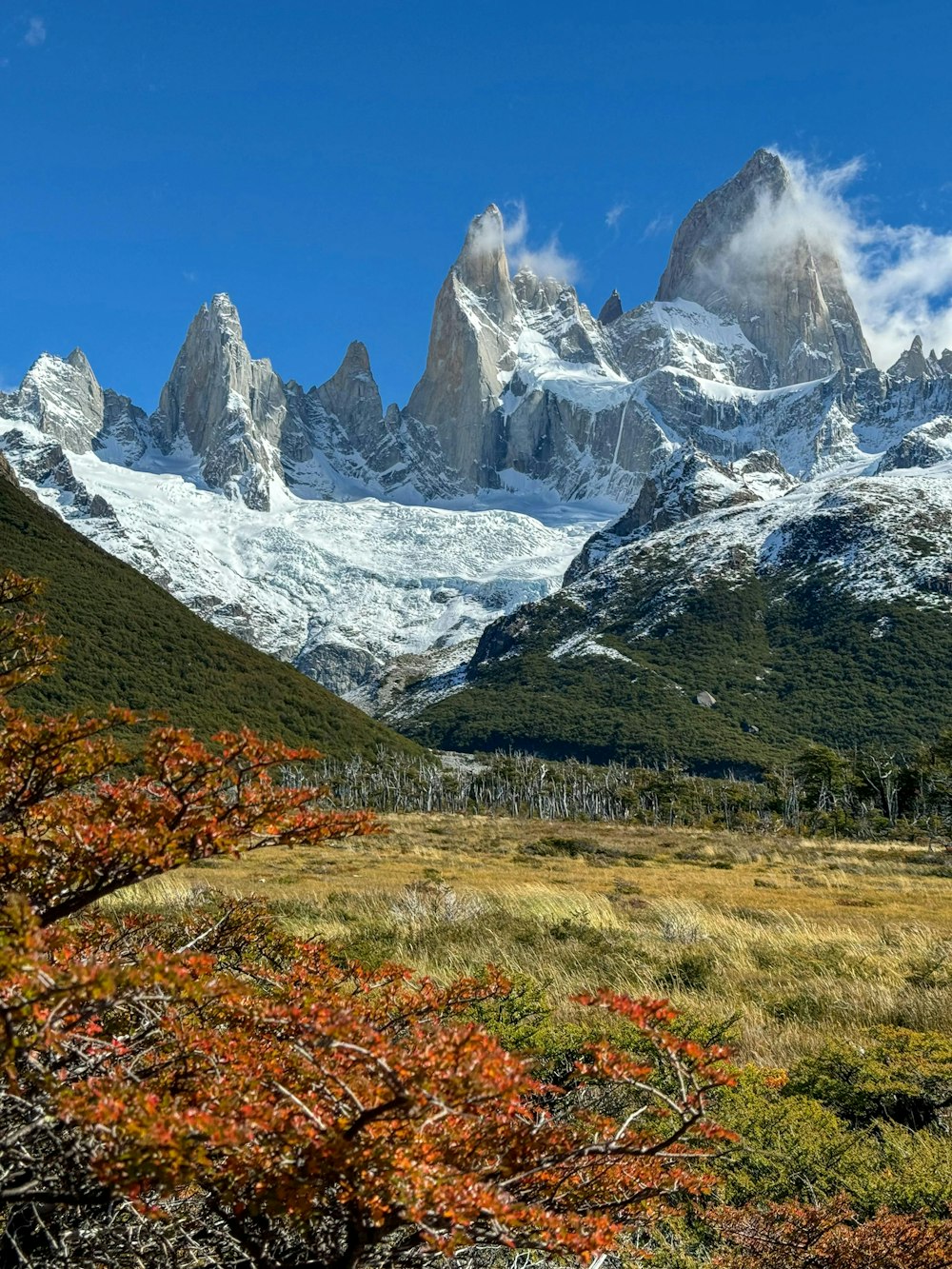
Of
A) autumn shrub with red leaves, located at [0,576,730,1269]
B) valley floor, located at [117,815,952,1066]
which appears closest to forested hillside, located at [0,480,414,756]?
valley floor, located at [117,815,952,1066]

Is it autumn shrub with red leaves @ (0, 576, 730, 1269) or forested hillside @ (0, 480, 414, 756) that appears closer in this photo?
autumn shrub with red leaves @ (0, 576, 730, 1269)

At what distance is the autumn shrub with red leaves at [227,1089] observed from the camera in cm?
266

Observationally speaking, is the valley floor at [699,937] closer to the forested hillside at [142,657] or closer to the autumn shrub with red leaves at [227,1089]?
the autumn shrub with red leaves at [227,1089]

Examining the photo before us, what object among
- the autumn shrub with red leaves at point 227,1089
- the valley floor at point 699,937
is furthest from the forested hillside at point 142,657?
the autumn shrub with red leaves at point 227,1089

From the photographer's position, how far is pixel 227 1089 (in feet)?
9.92

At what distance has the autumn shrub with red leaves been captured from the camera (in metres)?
2.66

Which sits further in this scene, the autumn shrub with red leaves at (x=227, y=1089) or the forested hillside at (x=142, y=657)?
the forested hillside at (x=142, y=657)

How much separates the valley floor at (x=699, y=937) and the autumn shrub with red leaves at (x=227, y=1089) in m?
2.16

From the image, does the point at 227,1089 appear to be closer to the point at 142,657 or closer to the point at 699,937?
the point at 699,937

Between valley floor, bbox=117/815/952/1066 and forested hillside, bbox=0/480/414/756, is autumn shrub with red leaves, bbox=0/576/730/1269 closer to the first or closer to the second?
valley floor, bbox=117/815/952/1066

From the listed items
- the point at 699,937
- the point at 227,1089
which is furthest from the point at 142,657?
the point at 227,1089

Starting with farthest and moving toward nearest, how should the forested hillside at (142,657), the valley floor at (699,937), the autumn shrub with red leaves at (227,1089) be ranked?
the forested hillside at (142,657) → the valley floor at (699,937) → the autumn shrub with red leaves at (227,1089)

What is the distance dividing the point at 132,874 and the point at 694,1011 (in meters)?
7.49

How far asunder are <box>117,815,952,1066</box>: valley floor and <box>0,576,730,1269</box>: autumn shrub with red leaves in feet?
7.08
